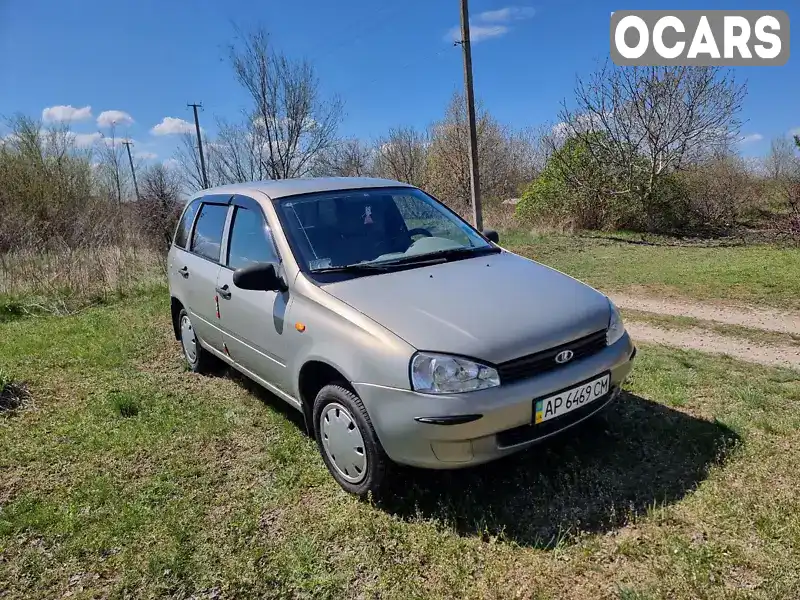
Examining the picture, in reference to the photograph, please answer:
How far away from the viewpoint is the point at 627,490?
2.81 metres

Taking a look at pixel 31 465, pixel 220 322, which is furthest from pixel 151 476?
pixel 220 322

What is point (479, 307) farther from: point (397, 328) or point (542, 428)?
point (542, 428)

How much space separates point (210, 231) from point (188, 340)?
4.39 ft

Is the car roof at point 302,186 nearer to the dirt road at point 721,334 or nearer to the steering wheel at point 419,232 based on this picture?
the steering wheel at point 419,232

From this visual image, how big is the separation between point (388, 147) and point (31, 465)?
29.3 meters

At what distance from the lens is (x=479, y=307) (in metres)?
2.75

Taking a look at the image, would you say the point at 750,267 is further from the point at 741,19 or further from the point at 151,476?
the point at 151,476

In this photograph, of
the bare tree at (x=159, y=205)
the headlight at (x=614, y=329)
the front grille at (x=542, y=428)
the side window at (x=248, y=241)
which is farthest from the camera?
the bare tree at (x=159, y=205)

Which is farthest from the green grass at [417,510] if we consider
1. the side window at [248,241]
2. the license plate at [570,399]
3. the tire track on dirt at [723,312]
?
the tire track on dirt at [723,312]

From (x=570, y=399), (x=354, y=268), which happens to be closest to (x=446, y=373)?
(x=570, y=399)

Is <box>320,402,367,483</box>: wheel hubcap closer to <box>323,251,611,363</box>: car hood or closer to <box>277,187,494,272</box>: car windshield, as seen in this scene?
<box>323,251,611,363</box>: car hood

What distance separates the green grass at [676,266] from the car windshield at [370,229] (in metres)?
5.42

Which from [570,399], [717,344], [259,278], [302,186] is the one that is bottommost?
[717,344]

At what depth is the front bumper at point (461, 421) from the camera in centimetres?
241
